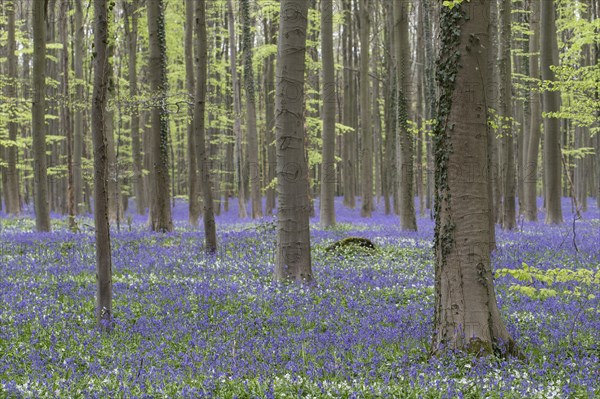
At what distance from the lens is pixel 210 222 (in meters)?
13.5

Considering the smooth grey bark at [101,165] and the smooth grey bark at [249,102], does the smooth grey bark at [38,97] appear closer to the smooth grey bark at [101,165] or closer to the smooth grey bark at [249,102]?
the smooth grey bark at [249,102]

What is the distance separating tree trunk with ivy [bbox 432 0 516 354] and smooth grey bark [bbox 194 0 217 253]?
829 cm

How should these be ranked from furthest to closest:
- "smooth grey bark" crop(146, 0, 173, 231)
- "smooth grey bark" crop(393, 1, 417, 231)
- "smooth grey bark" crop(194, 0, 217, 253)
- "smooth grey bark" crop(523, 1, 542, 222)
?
"smooth grey bark" crop(523, 1, 542, 222) < "smooth grey bark" crop(393, 1, 417, 231) < "smooth grey bark" crop(146, 0, 173, 231) < "smooth grey bark" crop(194, 0, 217, 253)

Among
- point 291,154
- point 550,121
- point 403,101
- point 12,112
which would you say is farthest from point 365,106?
point 291,154

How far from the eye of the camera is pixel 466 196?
5859 millimetres

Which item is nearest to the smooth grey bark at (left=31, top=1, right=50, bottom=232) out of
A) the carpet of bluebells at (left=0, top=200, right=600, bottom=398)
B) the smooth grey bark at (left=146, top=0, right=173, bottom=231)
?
the smooth grey bark at (left=146, top=0, right=173, bottom=231)

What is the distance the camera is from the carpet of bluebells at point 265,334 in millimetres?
4793

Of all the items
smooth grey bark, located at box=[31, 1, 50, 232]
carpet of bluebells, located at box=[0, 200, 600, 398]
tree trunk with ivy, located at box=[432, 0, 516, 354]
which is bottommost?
carpet of bluebells, located at box=[0, 200, 600, 398]

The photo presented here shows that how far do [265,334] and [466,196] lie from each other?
310 centimetres

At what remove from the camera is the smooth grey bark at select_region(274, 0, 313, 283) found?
33.1ft

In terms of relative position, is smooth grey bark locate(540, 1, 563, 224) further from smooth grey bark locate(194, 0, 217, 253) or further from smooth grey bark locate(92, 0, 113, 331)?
smooth grey bark locate(92, 0, 113, 331)

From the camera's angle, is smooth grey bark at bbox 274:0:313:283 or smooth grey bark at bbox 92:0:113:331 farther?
smooth grey bark at bbox 274:0:313:283

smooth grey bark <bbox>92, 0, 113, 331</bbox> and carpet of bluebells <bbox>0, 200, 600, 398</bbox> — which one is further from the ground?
smooth grey bark <bbox>92, 0, 113, 331</bbox>

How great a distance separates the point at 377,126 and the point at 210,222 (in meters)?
34.9
